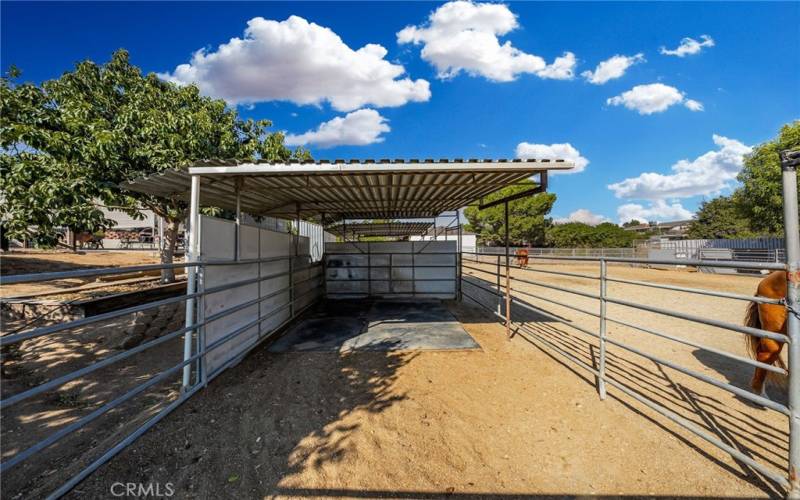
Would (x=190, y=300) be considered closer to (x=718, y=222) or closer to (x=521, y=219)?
(x=521, y=219)

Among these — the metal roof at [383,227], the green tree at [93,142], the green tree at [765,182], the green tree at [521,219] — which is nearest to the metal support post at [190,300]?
the green tree at [93,142]

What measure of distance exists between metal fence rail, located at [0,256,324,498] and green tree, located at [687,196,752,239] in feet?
142

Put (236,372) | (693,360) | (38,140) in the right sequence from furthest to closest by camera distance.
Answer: (38,140)
(693,360)
(236,372)

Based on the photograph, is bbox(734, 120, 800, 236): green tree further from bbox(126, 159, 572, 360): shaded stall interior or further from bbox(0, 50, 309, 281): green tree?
bbox(0, 50, 309, 281): green tree

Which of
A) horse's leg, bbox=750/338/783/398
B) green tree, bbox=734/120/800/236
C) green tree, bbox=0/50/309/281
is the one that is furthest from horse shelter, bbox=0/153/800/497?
green tree, bbox=734/120/800/236

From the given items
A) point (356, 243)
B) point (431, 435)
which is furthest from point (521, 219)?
point (431, 435)

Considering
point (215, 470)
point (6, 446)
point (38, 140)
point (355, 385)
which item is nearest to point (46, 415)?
point (6, 446)

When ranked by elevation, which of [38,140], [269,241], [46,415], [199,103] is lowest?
[46,415]

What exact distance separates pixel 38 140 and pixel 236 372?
228 inches

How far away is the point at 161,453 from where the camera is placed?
2633mm

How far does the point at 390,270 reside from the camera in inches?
427

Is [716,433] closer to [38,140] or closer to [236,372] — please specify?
[236,372]

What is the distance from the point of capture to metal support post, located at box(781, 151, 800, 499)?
197cm

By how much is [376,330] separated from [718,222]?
45.6m
